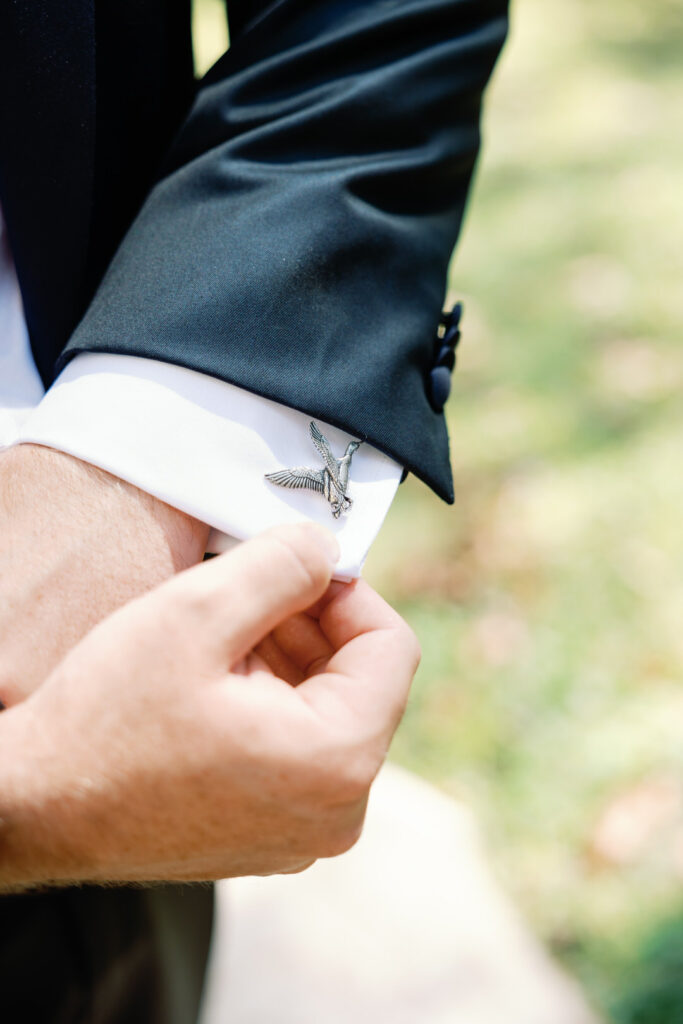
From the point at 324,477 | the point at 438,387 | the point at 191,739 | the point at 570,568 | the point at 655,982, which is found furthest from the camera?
the point at 570,568

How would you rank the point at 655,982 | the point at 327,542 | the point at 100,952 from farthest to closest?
the point at 655,982, the point at 100,952, the point at 327,542

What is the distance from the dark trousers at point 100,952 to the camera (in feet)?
3.59

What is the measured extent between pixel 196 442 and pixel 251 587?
0.77 ft

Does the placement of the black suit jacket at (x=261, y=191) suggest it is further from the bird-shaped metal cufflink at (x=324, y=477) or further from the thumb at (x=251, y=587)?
the thumb at (x=251, y=587)

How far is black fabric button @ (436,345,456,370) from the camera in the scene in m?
1.11

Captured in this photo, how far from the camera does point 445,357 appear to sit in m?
1.12

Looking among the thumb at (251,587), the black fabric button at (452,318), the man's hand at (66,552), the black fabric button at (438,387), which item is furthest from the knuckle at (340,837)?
the black fabric button at (452,318)

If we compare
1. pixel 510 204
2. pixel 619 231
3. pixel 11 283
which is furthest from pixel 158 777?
pixel 510 204

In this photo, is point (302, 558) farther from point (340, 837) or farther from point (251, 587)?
point (340, 837)

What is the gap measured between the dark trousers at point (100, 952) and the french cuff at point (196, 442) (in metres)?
0.47

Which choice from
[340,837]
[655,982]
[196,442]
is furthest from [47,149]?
[655,982]

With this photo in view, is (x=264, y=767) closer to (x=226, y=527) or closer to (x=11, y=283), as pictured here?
(x=226, y=527)

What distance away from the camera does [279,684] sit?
2.53 ft

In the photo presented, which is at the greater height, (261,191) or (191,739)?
(261,191)
